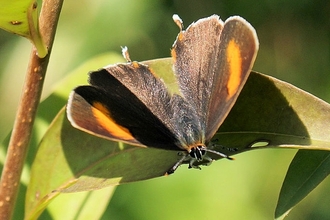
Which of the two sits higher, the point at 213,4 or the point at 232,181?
the point at 213,4

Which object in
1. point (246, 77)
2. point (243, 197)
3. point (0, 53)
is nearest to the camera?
point (246, 77)

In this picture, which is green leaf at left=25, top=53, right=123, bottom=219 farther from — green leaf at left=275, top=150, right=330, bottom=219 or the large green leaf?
green leaf at left=275, top=150, right=330, bottom=219

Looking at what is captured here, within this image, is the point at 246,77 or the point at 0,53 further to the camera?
the point at 0,53

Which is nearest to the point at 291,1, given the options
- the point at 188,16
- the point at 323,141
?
the point at 188,16

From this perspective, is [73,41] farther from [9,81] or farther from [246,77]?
[246,77]

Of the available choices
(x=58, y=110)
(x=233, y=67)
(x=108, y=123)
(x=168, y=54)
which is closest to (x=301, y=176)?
(x=233, y=67)

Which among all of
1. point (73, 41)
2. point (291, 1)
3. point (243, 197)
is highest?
point (73, 41)

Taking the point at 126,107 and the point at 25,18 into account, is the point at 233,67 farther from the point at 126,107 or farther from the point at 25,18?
the point at 25,18
